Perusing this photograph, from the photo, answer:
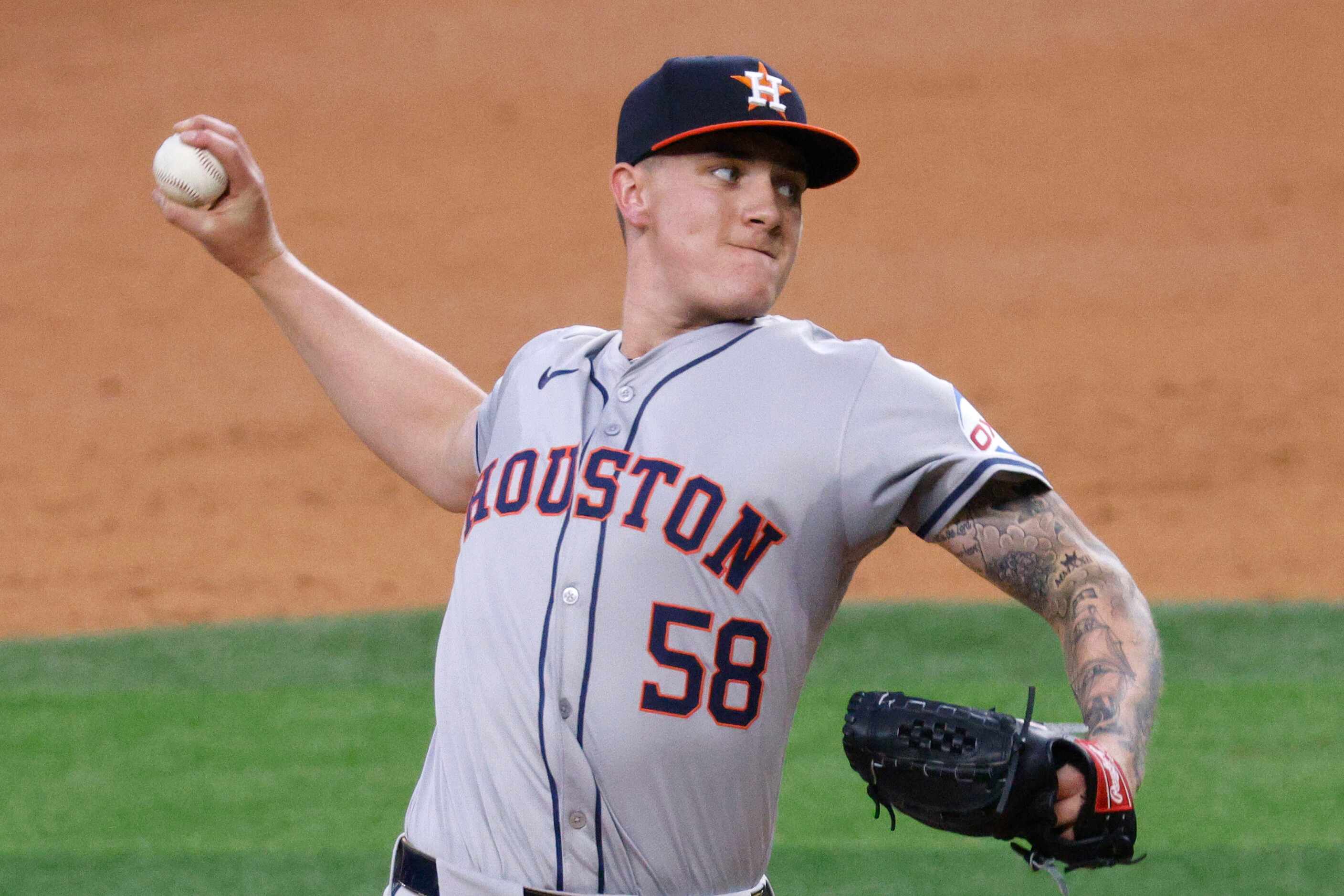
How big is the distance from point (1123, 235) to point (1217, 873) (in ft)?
33.3

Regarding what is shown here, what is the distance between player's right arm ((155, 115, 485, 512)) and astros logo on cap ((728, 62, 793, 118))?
68cm

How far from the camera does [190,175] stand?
9.26ft

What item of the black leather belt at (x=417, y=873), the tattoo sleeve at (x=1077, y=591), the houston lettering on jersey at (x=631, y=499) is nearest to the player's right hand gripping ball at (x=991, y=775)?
the tattoo sleeve at (x=1077, y=591)

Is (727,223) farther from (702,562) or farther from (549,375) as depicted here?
(702,562)

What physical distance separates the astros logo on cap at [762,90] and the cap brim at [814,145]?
1.1 inches

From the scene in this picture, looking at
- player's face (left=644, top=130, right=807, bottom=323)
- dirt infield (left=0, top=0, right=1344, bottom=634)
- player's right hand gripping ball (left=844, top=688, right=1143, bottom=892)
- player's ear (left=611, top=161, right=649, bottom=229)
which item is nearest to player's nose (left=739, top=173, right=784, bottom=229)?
player's face (left=644, top=130, right=807, bottom=323)

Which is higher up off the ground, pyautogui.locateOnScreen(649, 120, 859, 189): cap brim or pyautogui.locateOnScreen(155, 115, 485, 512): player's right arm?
pyautogui.locateOnScreen(649, 120, 859, 189): cap brim

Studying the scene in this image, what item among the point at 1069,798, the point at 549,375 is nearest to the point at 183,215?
the point at 549,375

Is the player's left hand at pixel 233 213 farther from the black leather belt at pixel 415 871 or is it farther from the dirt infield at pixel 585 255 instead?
the dirt infield at pixel 585 255

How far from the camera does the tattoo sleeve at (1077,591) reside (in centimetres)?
208

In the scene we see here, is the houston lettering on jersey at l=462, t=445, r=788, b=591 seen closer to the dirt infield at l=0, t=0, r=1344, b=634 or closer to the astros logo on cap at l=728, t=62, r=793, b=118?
the astros logo on cap at l=728, t=62, r=793, b=118

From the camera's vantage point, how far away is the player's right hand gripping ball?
1948mm

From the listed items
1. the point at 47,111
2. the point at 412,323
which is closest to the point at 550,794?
the point at 412,323

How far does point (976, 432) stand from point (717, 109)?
1.91 feet
